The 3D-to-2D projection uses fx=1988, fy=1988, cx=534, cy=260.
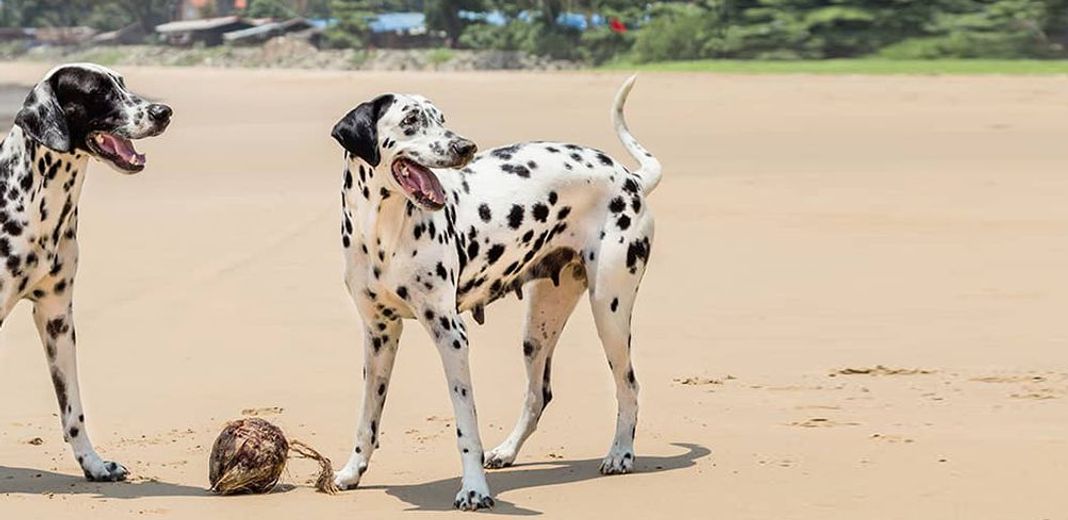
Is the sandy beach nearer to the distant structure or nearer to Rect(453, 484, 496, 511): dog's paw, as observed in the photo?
Rect(453, 484, 496, 511): dog's paw

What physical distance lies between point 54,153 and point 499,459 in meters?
2.45

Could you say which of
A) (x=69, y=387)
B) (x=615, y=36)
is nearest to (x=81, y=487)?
(x=69, y=387)

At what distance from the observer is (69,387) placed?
29.0 feet

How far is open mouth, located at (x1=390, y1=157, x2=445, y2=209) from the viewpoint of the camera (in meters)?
7.96

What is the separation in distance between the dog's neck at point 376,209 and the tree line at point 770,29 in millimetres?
54323

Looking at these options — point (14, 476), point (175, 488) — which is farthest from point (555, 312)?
point (14, 476)

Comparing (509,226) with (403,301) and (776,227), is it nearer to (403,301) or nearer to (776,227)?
(403,301)

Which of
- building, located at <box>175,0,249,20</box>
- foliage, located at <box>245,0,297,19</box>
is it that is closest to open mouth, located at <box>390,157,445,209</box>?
foliage, located at <box>245,0,297,19</box>

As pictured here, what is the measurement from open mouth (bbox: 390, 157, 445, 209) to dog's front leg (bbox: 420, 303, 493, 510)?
0.49m

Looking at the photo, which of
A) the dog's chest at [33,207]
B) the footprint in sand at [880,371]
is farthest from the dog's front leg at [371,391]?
the footprint in sand at [880,371]

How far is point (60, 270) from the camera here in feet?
28.2

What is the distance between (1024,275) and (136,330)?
6.79 metres

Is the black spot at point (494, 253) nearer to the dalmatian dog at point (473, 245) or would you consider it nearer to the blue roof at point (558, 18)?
the dalmatian dog at point (473, 245)

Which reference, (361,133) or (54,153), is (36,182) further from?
(361,133)
